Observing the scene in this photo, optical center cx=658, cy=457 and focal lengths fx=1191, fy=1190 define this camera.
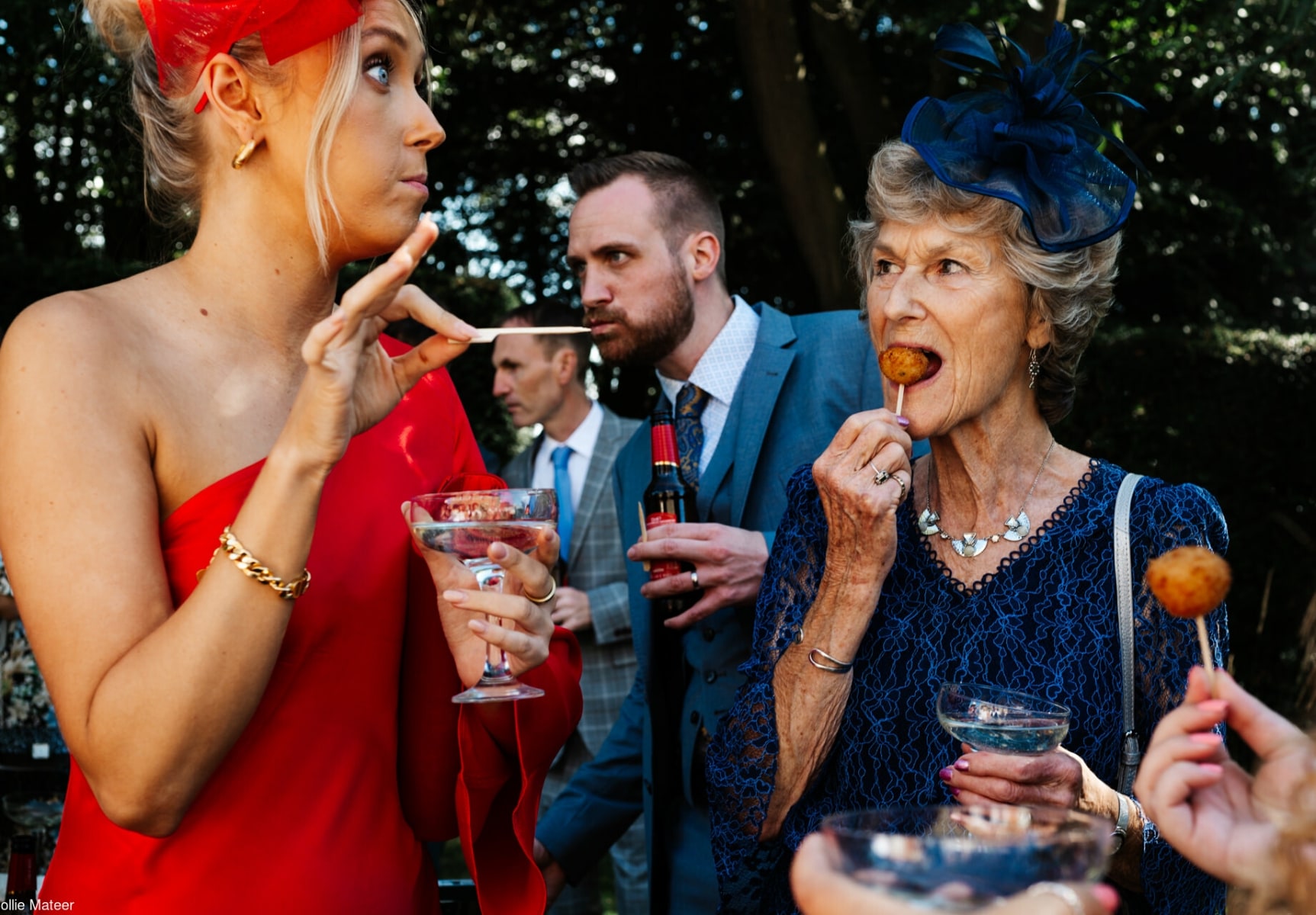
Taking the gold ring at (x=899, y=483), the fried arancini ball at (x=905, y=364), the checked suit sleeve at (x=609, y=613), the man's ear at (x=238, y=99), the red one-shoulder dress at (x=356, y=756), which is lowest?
the checked suit sleeve at (x=609, y=613)

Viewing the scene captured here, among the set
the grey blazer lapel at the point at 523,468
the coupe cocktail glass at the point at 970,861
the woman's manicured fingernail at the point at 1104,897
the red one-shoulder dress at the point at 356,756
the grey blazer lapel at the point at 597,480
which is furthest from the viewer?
the grey blazer lapel at the point at 523,468

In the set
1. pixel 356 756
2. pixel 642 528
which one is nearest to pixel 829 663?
pixel 356 756

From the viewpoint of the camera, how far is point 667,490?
3797 millimetres

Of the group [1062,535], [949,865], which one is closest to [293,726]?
[949,865]

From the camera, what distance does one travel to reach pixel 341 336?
1.93m

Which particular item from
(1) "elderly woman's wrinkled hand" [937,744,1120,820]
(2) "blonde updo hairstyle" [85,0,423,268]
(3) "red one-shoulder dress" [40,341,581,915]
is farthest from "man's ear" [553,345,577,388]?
(1) "elderly woman's wrinkled hand" [937,744,1120,820]

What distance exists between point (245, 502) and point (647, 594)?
179 cm

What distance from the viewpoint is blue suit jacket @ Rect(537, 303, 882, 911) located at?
3.66 meters

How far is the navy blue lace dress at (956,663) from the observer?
2.48 metres

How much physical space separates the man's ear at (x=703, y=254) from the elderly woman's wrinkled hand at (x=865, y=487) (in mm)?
2109

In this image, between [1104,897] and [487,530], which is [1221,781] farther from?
[487,530]

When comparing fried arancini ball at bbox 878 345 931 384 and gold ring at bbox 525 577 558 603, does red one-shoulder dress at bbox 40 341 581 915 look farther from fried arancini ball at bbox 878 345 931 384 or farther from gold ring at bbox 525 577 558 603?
fried arancini ball at bbox 878 345 931 384

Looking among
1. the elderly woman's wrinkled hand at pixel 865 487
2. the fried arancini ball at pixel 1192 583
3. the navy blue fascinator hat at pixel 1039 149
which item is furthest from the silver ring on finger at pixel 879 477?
the fried arancini ball at pixel 1192 583

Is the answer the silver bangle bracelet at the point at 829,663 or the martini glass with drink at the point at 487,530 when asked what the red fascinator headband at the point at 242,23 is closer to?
the martini glass with drink at the point at 487,530
